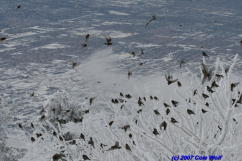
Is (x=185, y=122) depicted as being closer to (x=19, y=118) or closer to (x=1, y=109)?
(x=1, y=109)

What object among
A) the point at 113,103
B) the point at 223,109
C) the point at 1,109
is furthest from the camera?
the point at 1,109

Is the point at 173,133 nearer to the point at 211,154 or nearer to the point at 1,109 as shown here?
the point at 211,154

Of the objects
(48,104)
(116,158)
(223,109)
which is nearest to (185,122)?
(223,109)

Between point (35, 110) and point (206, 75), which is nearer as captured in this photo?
point (206, 75)

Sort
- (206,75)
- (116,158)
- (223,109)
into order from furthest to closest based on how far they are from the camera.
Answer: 1. (116,158)
2. (206,75)
3. (223,109)

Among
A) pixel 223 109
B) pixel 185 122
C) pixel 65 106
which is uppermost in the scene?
pixel 223 109

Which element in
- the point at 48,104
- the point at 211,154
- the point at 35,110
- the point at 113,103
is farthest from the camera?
the point at 35,110

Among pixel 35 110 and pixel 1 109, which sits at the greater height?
pixel 1 109

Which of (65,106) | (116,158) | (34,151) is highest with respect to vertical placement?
(116,158)

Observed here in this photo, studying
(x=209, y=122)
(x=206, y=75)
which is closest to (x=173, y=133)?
(x=209, y=122)
